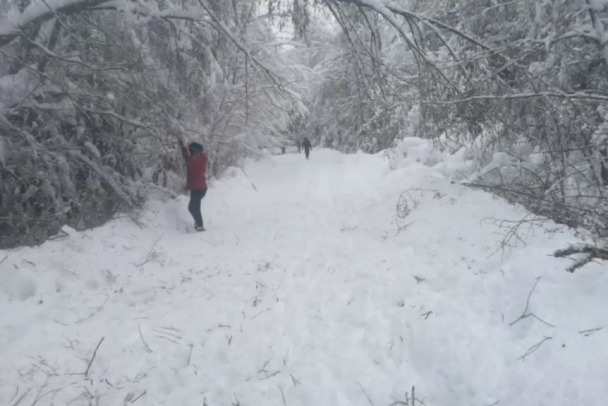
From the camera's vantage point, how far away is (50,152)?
5.99 meters

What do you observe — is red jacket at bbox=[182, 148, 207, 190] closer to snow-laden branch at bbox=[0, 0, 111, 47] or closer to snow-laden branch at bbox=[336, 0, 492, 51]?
snow-laden branch at bbox=[0, 0, 111, 47]

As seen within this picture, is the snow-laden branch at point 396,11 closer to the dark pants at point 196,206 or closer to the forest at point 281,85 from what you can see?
the forest at point 281,85

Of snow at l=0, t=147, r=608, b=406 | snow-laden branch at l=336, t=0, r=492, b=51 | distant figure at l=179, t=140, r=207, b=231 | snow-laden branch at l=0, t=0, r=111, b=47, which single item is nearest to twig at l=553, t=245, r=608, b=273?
snow at l=0, t=147, r=608, b=406

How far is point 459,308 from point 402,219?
385cm

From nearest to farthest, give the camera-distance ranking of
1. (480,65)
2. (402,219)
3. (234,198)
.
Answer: (480,65), (402,219), (234,198)

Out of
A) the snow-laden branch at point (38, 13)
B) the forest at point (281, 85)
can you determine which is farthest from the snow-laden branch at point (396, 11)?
the snow-laden branch at point (38, 13)

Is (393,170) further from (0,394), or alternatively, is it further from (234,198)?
(0,394)

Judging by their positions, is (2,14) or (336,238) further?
(336,238)

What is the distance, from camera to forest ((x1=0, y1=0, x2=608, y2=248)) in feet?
15.4

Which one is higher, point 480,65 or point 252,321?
point 480,65

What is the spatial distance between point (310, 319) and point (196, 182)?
4.88 meters

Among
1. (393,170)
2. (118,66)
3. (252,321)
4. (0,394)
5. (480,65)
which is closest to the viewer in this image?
(0,394)

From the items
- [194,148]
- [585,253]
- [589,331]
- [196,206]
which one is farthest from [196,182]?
[589,331]

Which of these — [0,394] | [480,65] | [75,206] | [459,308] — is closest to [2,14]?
[75,206]
